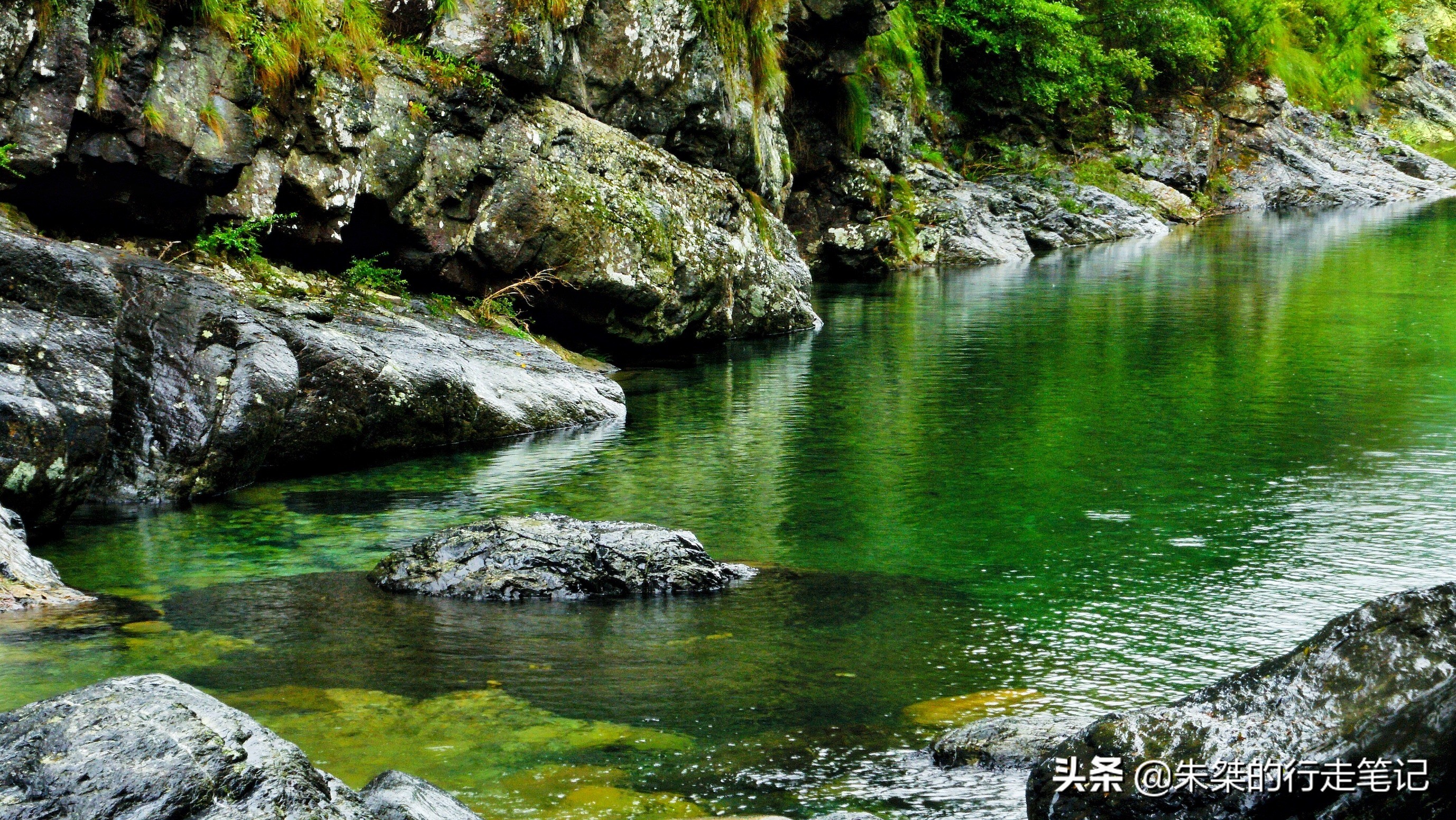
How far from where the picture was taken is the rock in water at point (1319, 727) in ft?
13.3

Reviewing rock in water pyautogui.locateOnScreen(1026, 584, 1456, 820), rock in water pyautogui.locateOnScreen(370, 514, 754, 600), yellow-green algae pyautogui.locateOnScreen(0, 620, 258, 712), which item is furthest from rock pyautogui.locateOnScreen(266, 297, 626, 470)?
rock in water pyautogui.locateOnScreen(1026, 584, 1456, 820)

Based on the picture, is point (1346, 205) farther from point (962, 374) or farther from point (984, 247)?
point (962, 374)

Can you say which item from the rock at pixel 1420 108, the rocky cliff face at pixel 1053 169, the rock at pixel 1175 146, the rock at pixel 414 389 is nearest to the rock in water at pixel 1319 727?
the rock at pixel 414 389

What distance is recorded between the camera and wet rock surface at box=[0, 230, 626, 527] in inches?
392

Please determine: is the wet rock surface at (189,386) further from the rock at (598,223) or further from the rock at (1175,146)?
the rock at (1175,146)

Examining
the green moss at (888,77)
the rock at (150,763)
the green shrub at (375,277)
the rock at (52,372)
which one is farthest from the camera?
the green moss at (888,77)

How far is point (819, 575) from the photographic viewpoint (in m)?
9.01

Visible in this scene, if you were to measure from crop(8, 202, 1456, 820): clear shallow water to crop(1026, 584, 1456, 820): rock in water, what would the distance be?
2.72ft

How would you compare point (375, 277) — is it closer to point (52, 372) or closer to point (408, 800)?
point (52, 372)

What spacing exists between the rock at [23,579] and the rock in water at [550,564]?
1.94 meters

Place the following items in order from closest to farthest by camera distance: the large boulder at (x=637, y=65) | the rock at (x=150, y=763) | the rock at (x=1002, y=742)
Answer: the rock at (x=150, y=763)
the rock at (x=1002, y=742)
the large boulder at (x=637, y=65)

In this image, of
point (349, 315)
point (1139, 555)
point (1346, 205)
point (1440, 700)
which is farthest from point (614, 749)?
point (1346, 205)

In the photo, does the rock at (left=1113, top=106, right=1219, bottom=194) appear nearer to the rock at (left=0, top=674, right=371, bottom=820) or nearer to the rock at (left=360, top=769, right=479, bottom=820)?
the rock at (left=360, top=769, right=479, bottom=820)

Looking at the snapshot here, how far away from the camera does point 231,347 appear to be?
11727 millimetres
